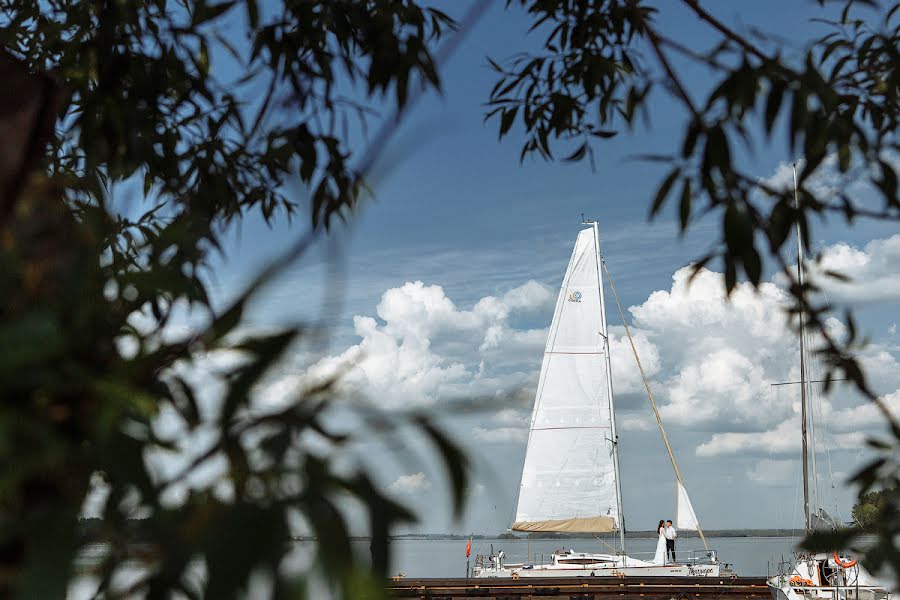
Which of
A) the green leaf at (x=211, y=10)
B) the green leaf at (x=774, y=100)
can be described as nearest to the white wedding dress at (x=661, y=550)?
the green leaf at (x=774, y=100)

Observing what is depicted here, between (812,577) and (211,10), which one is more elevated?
(211,10)

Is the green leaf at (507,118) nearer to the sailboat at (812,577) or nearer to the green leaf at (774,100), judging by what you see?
the green leaf at (774,100)

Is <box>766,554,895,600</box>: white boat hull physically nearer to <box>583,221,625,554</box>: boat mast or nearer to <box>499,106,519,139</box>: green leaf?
<box>583,221,625,554</box>: boat mast

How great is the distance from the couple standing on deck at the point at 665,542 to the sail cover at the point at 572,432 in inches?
50.6

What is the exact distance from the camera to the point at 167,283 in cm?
50

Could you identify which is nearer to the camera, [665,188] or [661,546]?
[665,188]

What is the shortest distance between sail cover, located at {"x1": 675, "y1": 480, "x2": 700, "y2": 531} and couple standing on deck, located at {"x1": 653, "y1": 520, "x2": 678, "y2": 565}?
1.37m

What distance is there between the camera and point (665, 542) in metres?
16.7

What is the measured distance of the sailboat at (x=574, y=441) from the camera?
57.9ft

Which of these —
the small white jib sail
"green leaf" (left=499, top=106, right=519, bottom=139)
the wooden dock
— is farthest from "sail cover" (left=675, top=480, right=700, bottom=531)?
"green leaf" (left=499, top=106, right=519, bottom=139)

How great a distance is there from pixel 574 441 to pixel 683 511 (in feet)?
10.0

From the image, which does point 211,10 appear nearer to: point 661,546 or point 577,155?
point 577,155

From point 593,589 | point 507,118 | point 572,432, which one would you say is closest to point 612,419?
point 572,432

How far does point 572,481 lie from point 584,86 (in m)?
16.2
